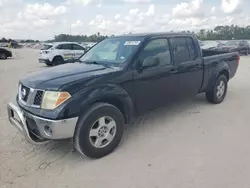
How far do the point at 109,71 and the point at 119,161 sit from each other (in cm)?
129

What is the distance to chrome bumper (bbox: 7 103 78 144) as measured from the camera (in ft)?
9.73

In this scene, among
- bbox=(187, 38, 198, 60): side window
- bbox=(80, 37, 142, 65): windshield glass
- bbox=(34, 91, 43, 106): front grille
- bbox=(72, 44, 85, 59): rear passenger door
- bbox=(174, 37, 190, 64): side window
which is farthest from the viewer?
bbox=(72, 44, 85, 59): rear passenger door

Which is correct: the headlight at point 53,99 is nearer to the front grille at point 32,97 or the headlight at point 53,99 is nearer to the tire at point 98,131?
the front grille at point 32,97

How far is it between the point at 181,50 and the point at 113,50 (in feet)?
4.46

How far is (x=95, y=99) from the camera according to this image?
3.24 m

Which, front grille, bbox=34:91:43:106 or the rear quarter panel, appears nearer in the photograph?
front grille, bbox=34:91:43:106

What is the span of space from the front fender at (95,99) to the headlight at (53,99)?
8 centimetres

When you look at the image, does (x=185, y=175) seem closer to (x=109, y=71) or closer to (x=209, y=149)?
(x=209, y=149)

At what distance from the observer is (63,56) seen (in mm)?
15227

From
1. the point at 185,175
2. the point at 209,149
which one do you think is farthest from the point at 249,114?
the point at 185,175

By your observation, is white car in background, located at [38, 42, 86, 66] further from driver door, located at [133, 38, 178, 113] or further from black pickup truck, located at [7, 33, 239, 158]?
driver door, located at [133, 38, 178, 113]

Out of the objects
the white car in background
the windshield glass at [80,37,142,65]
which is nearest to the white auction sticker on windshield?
the windshield glass at [80,37,142,65]

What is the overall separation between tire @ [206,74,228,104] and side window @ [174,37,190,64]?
4.38 ft

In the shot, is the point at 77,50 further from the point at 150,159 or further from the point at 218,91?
the point at 150,159
